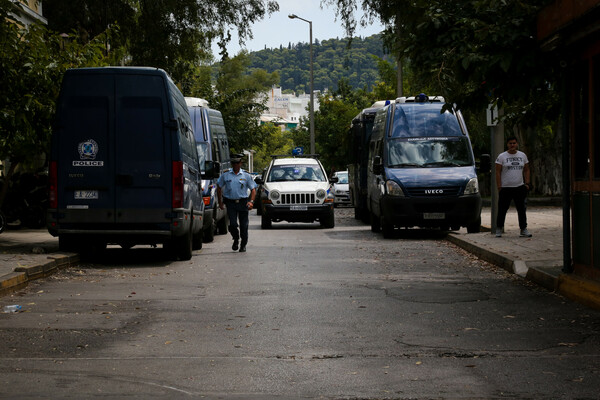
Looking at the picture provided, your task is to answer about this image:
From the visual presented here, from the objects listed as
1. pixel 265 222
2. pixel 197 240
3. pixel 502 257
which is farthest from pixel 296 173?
pixel 502 257

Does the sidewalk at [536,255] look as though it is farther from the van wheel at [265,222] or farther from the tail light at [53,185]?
the tail light at [53,185]

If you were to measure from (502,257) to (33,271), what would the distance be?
6534mm

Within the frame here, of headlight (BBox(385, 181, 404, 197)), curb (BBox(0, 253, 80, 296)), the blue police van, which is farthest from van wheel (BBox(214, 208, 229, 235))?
curb (BBox(0, 253, 80, 296))

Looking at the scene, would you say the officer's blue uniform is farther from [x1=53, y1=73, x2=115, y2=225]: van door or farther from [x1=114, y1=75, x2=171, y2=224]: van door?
[x1=53, y1=73, x2=115, y2=225]: van door

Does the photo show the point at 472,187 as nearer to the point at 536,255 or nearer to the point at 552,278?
the point at 536,255

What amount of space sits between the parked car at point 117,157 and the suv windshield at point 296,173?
467 inches

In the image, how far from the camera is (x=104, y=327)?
891 cm

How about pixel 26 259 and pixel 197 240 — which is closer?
pixel 26 259

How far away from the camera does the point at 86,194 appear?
599 inches

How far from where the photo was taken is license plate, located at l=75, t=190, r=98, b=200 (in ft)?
49.9

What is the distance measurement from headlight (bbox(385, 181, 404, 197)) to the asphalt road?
6.46m

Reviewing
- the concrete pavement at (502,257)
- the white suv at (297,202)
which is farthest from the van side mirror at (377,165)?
the white suv at (297,202)

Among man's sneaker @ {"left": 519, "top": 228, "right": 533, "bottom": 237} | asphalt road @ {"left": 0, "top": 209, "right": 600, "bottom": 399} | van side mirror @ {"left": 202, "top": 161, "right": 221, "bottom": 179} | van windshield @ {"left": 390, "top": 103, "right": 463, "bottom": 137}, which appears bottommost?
asphalt road @ {"left": 0, "top": 209, "right": 600, "bottom": 399}

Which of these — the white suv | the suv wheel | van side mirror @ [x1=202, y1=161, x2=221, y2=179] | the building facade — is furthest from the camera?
the suv wheel
